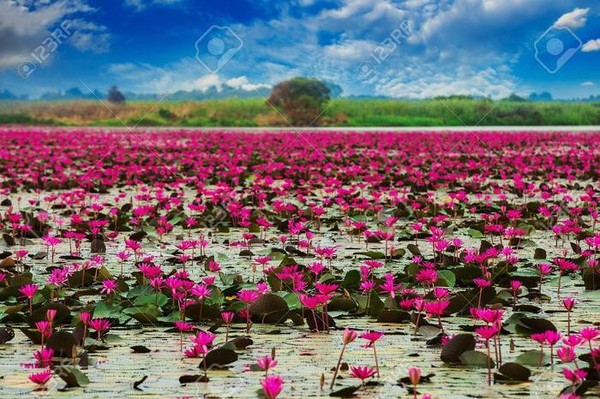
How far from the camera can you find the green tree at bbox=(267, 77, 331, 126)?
4047cm

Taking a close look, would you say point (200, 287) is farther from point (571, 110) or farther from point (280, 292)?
point (571, 110)

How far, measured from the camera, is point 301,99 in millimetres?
40688

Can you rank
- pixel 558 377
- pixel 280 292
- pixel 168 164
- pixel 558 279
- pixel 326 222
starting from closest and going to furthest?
pixel 558 377
pixel 280 292
pixel 558 279
pixel 326 222
pixel 168 164

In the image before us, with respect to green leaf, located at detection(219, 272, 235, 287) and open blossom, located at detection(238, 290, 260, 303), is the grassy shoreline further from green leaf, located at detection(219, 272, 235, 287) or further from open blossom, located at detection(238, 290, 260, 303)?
open blossom, located at detection(238, 290, 260, 303)

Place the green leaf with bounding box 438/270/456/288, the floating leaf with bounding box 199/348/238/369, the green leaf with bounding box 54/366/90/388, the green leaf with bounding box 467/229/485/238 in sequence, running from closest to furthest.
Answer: the green leaf with bounding box 54/366/90/388 < the floating leaf with bounding box 199/348/238/369 < the green leaf with bounding box 438/270/456/288 < the green leaf with bounding box 467/229/485/238

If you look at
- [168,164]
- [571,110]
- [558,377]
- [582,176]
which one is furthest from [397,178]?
[571,110]

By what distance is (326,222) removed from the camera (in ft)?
22.8

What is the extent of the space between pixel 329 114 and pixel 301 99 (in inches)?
158

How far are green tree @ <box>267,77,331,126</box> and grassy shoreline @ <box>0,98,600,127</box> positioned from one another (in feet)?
3.95

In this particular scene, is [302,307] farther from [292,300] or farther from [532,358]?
[532,358]

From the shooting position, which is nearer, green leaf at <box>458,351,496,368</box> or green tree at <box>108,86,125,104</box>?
green leaf at <box>458,351,496,368</box>

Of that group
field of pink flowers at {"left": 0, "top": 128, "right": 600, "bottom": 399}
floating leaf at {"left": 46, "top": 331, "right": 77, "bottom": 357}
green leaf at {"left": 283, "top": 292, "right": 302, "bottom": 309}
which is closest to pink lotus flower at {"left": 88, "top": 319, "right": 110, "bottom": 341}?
field of pink flowers at {"left": 0, "top": 128, "right": 600, "bottom": 399}

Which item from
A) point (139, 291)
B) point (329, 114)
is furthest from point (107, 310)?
point (329, 114)

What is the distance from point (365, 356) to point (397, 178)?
316 inches
